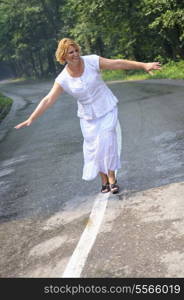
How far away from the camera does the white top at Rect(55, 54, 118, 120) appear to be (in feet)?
18.5

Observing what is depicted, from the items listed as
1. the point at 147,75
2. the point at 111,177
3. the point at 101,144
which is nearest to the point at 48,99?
the point at 101,144

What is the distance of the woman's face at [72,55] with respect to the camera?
5.44 m

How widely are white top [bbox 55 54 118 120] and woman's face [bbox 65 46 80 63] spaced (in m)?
0.19

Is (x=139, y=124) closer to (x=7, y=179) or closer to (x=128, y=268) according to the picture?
(x=7, y=179)

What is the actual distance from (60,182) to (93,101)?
6.16ft

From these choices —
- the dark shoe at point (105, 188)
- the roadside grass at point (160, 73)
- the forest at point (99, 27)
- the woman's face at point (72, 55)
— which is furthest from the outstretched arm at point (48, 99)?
the forest at point (99, 27)

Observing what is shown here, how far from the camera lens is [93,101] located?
19.0 feet

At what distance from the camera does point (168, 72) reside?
85.4 ft

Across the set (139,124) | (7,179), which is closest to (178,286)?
(7,179)

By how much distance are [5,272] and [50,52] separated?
64.1 meters

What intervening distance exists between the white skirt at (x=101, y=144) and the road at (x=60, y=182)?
397 millimetres

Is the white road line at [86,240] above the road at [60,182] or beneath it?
above

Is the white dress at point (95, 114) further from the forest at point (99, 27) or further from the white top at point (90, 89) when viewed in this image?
the forest at point (99, 27)

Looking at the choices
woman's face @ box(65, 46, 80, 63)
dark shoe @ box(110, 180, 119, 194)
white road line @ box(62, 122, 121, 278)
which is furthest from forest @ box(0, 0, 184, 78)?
white road line @ box(62, 122, 121, 278)
